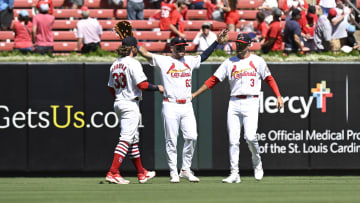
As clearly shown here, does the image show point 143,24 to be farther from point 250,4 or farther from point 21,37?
point 21,37

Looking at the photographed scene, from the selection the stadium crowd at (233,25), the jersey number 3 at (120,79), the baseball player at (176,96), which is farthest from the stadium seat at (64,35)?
the jersey number 3 at (120,79)

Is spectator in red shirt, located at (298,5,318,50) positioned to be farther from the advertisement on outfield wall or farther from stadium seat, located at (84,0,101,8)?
stadium seat, located at (84,0,101,8)

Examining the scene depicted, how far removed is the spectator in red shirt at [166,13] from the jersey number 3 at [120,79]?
250 inches

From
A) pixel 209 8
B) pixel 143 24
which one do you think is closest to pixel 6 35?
pixel 143 24

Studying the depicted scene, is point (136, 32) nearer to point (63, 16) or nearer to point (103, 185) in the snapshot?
point (63, 16)

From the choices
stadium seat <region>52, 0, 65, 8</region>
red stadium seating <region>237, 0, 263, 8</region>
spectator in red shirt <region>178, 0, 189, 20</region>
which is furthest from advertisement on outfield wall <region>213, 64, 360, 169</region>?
stadium seat <region>52, 0, 65, 8</region>

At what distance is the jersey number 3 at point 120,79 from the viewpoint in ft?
34.7

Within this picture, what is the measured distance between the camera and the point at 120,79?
10594mm

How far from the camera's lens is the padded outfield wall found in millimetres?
12719

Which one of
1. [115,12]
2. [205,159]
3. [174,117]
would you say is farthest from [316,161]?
[115,12]

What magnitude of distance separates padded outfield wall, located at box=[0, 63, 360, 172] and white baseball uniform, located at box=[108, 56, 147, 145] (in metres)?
2.08

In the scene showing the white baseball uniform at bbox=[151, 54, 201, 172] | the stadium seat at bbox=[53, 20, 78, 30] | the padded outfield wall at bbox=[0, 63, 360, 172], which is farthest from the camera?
the stadium seat at bbox=[53, 20, 78, 30]

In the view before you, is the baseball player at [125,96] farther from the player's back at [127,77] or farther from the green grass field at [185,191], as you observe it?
the green grass field at [185,191]

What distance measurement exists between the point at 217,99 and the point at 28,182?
3272mm
